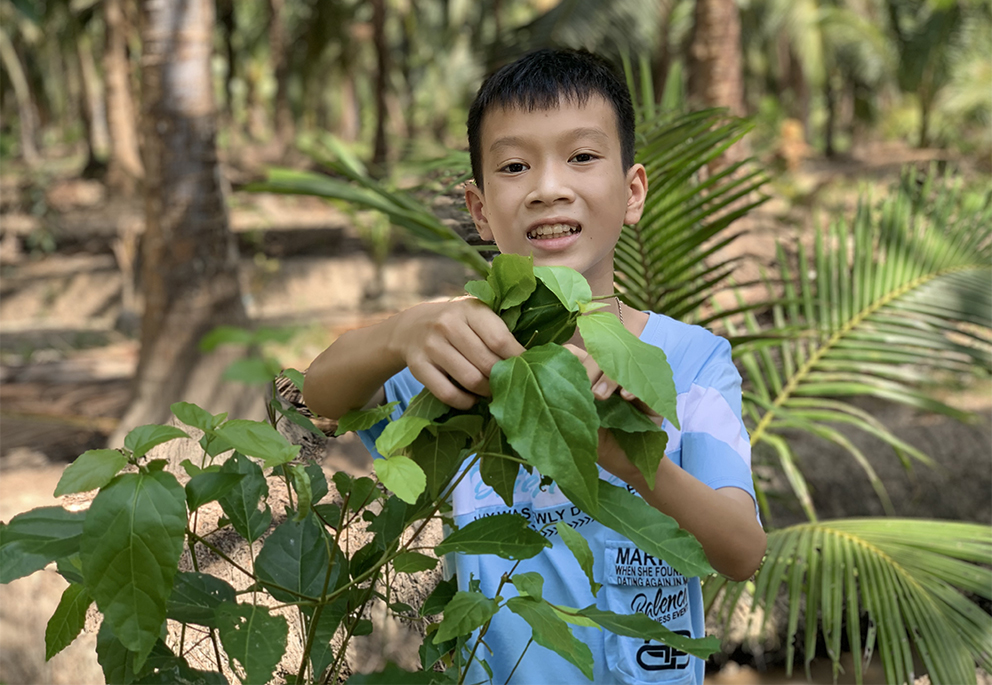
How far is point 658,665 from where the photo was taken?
112 cm

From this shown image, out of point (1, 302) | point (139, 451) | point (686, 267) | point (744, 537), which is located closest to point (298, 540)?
point (139, 451)

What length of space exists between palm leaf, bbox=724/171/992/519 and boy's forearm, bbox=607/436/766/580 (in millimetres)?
1312

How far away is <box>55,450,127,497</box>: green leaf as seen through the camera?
63 centimetres

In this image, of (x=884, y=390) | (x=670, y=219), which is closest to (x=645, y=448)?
(x=670, y=219)

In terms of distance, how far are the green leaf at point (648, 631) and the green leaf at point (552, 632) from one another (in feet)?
0.12

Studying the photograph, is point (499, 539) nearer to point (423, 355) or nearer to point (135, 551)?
point (423, 355)

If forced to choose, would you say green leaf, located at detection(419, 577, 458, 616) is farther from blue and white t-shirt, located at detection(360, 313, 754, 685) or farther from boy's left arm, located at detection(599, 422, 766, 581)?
blue and white t-shirt, located at detection(360, 313, 754, 685)

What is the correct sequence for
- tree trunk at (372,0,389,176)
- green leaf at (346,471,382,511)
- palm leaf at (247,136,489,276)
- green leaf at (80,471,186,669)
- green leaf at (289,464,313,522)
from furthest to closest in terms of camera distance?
tree trunk at (372,0,389,176) → palm leaf at (247,136,489,276) → green leaf at (346,471,382,511) → green leaf at (289,464,313,522) → green leaf at (80,471,186,669)

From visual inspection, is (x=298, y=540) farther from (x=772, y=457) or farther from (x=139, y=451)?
(x=772, y=457)

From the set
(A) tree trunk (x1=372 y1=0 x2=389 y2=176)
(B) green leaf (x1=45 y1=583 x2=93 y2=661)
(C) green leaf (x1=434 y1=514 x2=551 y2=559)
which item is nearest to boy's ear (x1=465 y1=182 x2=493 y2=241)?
(C) green leaf (x1=434 y1=514 x2=551 y2=559)

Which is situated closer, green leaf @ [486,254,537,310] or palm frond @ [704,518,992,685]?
green leaf @ [486,254,537,310]

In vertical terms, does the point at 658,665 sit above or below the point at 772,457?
above

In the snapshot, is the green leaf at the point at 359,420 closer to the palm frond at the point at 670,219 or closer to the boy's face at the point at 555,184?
the boy's face at the point at 555,184

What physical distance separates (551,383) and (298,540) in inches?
11.0
